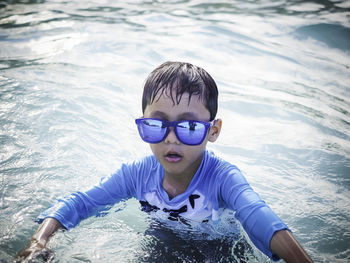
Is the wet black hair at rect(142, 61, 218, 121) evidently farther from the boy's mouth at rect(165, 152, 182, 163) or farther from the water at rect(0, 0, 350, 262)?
the water at rect(0, 0, 350, 262)

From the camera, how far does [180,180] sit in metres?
2.53

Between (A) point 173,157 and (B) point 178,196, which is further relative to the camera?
(B) point 178,196

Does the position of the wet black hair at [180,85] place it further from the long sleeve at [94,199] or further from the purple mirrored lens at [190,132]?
the long sleeve at [94,199]

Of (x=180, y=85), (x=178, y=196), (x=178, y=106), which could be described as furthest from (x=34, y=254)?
(x=180, y=85)

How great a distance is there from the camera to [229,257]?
8.05 ft

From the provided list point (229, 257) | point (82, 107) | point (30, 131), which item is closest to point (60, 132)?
point (30, 131)

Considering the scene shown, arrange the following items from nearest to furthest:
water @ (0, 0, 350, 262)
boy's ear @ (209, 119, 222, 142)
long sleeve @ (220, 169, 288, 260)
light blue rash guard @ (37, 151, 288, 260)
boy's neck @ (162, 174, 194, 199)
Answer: long sleeve @ (220, 169, 288, 260) → light blue rash guard @ (37, 151, 288, 260) → boy's ear @ (209, 119, 222, 142) → boy's neck @ (162, 174, 194, 199) → water @ (0, 0, 350, 262)

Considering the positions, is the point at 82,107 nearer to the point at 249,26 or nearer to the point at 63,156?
the point at 63,156

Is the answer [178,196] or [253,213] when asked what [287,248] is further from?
[178,196]

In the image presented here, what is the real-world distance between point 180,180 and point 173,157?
311 mm

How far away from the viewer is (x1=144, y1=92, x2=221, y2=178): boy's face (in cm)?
220

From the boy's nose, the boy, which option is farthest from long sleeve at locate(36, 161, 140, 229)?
the boy's nose

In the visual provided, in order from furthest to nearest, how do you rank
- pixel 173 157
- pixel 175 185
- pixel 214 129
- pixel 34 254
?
pixel 175 185, pixel 214 129, pixel 173 157, pixel 34 254

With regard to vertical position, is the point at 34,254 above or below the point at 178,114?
below
